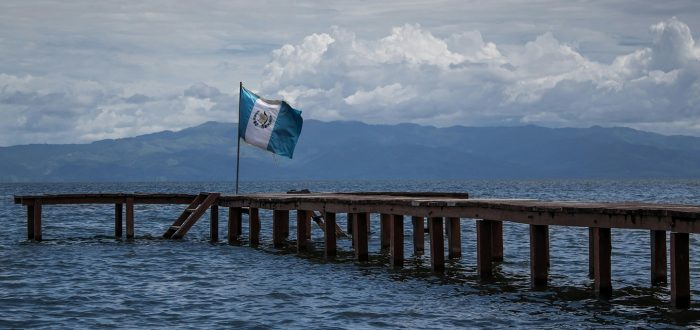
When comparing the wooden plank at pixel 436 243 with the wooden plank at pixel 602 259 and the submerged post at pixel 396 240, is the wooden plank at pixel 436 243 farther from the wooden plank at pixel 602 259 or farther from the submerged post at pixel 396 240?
the wooden plank at pixel 602 259

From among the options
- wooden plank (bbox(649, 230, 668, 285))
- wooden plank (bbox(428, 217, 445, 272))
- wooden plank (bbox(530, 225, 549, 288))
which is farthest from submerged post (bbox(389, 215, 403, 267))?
wooden plank (bbox(649, 230, 668, 285))

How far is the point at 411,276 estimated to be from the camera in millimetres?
27672

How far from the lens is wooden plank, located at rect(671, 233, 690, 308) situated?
Answer: 792 inches

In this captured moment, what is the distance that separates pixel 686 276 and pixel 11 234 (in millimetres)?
34814

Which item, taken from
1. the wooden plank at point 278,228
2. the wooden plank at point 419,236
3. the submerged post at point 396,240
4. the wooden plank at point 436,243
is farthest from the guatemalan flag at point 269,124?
the wooden plank at point 436,243

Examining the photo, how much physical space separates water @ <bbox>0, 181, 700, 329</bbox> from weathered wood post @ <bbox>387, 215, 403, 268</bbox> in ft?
1.27

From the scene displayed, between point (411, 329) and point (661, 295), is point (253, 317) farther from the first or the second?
point (661, 295)

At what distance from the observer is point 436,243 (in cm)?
2745

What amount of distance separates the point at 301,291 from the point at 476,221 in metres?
5.05

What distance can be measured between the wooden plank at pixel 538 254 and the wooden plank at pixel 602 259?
1.50 meters

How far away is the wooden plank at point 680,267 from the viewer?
20109mm

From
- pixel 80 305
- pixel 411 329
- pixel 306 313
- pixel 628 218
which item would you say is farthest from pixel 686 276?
pixel 80 305

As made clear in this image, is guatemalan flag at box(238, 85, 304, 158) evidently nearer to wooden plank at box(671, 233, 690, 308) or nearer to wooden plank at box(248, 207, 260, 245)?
wooden plank at box(248, 207, 260, 245)

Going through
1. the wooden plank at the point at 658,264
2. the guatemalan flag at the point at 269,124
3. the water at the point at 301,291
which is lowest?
the water at the point at 301,291
